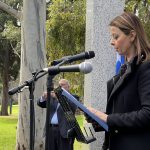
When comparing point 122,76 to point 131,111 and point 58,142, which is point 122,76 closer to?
point 131,111

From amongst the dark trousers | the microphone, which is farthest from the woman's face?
the dark trousers

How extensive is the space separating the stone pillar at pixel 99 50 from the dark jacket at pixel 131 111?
2385 mm

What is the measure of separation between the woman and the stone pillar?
236 cm

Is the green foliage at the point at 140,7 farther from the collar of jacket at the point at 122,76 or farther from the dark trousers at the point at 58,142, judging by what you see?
the collar of jacket at the point at 122,76

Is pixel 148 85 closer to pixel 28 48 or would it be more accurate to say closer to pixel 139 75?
pixel 139 75

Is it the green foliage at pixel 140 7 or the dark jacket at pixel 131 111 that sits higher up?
the green foliage at pixel 140 7

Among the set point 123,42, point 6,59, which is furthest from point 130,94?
point 6,59

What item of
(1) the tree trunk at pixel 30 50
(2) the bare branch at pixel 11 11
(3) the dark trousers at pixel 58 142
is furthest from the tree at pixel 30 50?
(3) the dark trousers at pixel 58 142

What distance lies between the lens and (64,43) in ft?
57.3

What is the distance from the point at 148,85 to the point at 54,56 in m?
14.9

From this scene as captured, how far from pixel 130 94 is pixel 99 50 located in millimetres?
2622

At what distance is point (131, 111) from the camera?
9.96ft

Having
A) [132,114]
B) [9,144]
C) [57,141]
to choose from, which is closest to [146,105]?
[132,114]

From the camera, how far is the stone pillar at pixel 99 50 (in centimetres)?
554
